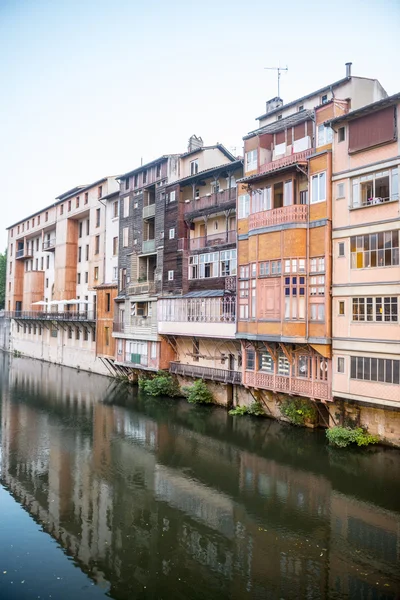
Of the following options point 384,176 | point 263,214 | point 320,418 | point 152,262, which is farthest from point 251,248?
point 152,262

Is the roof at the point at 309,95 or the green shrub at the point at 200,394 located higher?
the roof at the point at 309,95

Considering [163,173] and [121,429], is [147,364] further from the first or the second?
[163,173]

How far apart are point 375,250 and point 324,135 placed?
7.11 m

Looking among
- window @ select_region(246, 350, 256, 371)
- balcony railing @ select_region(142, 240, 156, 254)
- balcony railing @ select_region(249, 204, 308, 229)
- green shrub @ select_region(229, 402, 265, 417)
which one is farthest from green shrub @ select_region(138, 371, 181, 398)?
balcony railing @ select_region(249, 204, 308, 229)

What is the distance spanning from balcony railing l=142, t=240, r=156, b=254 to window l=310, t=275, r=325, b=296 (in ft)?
60.2

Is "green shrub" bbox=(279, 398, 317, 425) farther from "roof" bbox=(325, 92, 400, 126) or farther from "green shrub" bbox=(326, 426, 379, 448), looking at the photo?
"roof" bbox=(325, 92, 400, 126)

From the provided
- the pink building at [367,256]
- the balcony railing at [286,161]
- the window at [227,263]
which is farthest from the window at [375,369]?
the window at [227,263]

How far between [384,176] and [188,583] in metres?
18.9

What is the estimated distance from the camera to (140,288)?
40.5m

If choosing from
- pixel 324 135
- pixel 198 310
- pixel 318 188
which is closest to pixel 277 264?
pixel 318 188

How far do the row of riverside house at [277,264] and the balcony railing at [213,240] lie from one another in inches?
4.6

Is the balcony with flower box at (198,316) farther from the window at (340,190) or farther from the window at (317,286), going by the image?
the window at (340,190)

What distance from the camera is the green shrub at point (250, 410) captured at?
94.8 ft

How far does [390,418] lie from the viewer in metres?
22.0
